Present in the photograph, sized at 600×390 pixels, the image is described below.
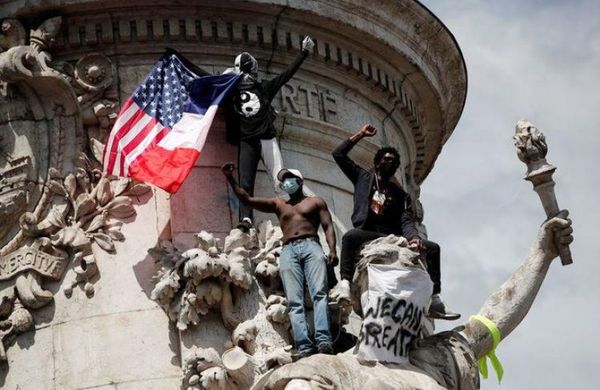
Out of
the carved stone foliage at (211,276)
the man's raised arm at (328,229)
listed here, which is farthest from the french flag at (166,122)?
the man's raised arm at (328,229)

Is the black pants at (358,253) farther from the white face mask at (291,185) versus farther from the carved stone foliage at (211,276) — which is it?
the carved stone foliage at (211,276)

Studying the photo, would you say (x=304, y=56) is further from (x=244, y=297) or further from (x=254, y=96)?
(x=244, y=297)

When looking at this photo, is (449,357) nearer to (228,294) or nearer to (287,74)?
(228,294)

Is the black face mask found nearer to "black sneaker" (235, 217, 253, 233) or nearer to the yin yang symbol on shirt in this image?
"black sneaker" (235, 217, 253, 233)

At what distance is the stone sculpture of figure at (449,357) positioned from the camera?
20.4 m

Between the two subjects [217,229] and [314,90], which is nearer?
[217,229]

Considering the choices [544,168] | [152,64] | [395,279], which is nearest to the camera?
[395,279]

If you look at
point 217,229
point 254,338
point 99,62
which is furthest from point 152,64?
point 254,338

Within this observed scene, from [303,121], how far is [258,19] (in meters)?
1.34

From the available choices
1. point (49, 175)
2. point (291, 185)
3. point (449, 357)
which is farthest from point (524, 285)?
point (49, 175)

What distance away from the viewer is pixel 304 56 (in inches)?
941

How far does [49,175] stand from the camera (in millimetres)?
23625

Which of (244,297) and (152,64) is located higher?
(152,64)

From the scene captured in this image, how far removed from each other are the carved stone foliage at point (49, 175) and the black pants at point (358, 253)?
2.83 metres
